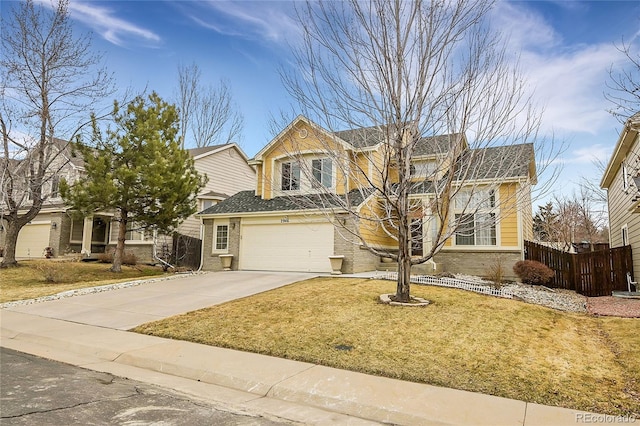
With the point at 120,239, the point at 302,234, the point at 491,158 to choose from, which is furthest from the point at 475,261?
the point at 120,239

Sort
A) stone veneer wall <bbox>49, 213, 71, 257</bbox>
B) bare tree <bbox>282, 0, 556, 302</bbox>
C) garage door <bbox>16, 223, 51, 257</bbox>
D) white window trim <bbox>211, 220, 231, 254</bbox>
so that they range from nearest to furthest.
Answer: bare tree <bbox>282, 0, 556, 302</bbox> → white window trim <bbox>211, 220, 231, 254</bbox> → stone veneer wall <bbox>49, 213, 71, 257</bbox> → garage door <bbox>16, 223, 51, 257</bbox>

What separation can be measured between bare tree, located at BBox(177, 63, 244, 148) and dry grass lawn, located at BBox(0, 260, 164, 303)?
16.9 m

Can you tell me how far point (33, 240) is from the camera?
2608 centimetres


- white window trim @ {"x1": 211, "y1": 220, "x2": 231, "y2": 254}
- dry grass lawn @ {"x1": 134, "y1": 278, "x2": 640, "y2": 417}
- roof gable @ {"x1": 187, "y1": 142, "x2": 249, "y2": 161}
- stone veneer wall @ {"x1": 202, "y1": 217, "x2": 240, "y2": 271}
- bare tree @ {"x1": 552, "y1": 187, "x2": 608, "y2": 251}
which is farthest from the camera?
bare tree @ {"x1": 552, "y1": 187, "x2": 608, "y2": 251}

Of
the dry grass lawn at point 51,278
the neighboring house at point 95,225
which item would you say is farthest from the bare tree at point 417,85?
the neighboring house at point 95,225

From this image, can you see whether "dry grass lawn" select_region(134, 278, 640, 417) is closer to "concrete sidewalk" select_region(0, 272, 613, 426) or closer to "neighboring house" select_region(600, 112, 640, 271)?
"concrete sidewalk" select_region(0, 272, 613, 426)

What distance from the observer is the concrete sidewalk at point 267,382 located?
4.35 meters

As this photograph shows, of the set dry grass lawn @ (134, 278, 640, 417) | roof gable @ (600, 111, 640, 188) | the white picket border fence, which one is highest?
roof gable @ (600, 111, 640, 188)

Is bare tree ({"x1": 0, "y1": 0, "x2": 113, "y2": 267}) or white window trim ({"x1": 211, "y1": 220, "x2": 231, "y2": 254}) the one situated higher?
bare tree ({"x1": 0, "y1": 0, "x2": 113, "y2": 267})

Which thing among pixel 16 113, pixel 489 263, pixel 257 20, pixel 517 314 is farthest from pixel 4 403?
pixel 16 113

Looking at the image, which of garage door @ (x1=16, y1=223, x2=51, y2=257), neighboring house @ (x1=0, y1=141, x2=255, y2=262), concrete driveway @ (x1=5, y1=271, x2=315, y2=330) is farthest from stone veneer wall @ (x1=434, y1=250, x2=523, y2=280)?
garage door @ (x1=16, y1=223, x2=51, y2=257)

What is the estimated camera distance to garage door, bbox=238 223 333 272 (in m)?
16.3

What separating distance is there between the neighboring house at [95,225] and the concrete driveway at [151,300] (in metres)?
9.73

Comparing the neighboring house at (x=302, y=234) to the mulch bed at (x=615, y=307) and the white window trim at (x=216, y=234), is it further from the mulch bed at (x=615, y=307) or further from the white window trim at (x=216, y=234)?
the mulch bed at (x=615, y=307)
